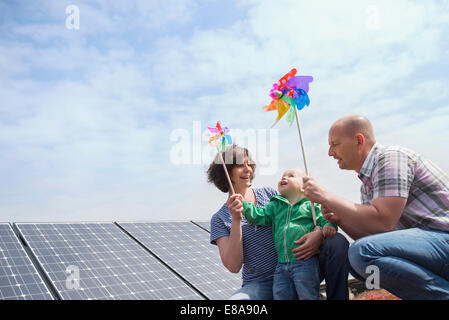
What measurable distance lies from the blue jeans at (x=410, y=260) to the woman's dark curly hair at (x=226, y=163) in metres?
1.55

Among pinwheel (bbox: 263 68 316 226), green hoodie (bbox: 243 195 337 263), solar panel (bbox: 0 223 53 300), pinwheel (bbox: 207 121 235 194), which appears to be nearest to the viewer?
green hoodie (bbox: 243 195 337 263)

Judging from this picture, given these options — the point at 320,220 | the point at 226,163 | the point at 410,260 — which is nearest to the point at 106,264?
the point at 226,163

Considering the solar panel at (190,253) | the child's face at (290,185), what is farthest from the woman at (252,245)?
the solar panel at (190,253)

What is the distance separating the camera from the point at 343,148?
3.19 meters

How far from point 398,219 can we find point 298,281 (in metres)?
0.84

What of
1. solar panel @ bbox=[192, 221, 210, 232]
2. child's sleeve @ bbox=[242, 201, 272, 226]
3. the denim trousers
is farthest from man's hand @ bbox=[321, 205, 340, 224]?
solar panel @ bbox=[192, 221, 210, 232]

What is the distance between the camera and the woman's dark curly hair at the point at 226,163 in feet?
13.5

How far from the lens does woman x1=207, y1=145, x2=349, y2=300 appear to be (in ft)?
10.1

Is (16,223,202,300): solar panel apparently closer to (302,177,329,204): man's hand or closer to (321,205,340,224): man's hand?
(321,205,340,224): man's hand

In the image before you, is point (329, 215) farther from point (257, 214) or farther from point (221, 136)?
point (221, 136)

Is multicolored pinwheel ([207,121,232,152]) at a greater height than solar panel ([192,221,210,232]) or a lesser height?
greater

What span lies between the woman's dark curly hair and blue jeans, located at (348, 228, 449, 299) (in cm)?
155

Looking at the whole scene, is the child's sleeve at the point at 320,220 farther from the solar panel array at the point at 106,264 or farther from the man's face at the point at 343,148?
the solar panel array at the point at 106,264
